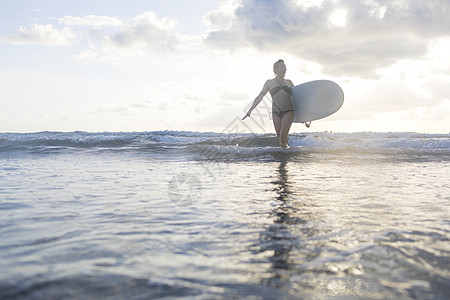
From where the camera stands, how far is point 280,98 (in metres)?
8.76

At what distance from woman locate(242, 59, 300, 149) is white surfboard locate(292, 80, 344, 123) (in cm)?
39

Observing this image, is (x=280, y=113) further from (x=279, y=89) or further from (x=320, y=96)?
(x=320, y=96)

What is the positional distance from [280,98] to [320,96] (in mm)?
1160

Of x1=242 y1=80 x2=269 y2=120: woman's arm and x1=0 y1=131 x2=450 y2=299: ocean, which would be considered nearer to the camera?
x1=0 y1=131 x2=450 y2=299: ocean

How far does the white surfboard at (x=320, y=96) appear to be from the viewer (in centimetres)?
905

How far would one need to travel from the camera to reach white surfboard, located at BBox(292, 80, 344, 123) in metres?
9.05

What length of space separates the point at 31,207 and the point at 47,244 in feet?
4.13

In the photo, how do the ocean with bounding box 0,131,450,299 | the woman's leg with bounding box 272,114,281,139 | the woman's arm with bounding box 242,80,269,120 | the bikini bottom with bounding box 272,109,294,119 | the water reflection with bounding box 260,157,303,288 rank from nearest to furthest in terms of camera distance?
1. the ocean with bounding box 0,131,450,299
2. the water reflection with bounding box 260,157,303,288
3. the woman's arm with bounding box 242,80,269,120
4. the bikini bottom with bounding box 272,109,294,119
5. the woman's leg with bounding box 272,114,281,139

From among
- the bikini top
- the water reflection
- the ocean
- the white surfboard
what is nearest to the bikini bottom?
the bikini top

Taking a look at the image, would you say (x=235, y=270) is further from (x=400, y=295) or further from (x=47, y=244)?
(x=47, y=244)

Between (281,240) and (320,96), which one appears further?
(320,96)

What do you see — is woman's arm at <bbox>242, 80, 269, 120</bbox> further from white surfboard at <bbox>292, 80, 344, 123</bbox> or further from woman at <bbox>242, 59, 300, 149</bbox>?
white surfboard at <bbox>292, 80, 344, 123</bbox>

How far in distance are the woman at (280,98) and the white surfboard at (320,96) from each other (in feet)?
1.29

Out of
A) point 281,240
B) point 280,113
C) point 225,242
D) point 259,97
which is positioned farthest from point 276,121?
point 225,242
